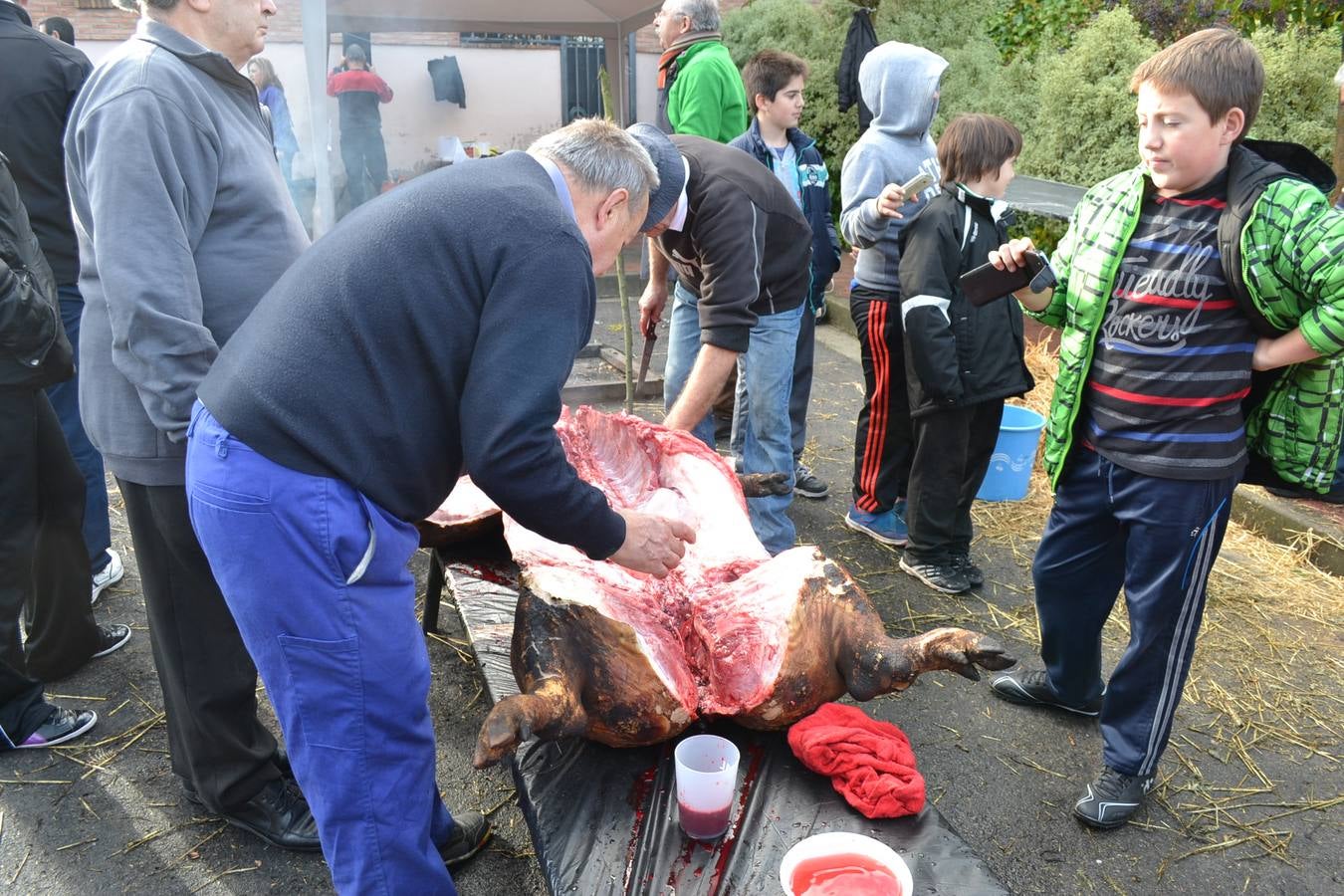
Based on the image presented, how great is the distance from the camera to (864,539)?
463 cm

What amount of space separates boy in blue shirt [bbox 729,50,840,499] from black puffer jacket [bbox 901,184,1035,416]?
0.83m

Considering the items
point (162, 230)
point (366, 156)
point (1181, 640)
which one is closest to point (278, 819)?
point (162, 230)

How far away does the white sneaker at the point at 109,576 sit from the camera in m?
3.92

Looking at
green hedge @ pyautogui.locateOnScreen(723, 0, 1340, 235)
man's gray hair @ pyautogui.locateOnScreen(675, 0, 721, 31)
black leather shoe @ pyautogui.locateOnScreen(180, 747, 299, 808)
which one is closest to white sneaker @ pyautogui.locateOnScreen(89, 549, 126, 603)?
black leather shoe @ pyautogui.locateOnScreen(180, 747, 299, 808)

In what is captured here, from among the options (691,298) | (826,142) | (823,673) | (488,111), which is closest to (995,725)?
(823,673)

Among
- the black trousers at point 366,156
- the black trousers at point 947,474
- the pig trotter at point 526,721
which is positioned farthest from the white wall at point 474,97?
the pig trotter at point 526,721

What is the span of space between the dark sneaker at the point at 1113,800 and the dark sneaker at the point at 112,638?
11.5 ft

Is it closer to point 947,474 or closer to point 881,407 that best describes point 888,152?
point 881,407

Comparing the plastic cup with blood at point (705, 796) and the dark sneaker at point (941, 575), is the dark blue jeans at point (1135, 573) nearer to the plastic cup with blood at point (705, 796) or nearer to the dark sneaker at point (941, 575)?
the dark sneaker at point (941, 575)

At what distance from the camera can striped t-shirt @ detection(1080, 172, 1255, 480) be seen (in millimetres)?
2465

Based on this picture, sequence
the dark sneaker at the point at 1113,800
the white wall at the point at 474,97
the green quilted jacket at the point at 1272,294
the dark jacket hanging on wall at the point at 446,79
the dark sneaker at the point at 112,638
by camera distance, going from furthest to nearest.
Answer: the dark jacket hanging on wall at the point at 446,79, the white wall at the point at 474,97, the dark sneaker at the point at 112,638, the dark sneaker at the point at 1113,800, the green quilted jacket at the point at 1272,294

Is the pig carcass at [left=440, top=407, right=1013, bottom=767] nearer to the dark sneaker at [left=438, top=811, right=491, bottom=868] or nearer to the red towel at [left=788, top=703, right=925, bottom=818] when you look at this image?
the red towel at [left=788, top=703, right=925, bottom=818]

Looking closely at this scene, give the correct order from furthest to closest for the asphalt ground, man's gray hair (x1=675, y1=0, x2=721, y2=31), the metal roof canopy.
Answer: the metal roof canopy < man's gray hair (x1=675, y1=0, x2=721, y2=31) < the asphalt ground

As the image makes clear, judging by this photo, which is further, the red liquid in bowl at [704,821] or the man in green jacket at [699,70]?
the man in green jacket at [699,70]
